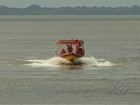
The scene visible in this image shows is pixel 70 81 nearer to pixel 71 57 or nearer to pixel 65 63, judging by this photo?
pixel 71 57

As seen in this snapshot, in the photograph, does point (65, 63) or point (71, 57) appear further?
point (65, 63)

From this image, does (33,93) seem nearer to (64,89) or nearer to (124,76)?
(64,89)

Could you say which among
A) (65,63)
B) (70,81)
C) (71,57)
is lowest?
(70,81)

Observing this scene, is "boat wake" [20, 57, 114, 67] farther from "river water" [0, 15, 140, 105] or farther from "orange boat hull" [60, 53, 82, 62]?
"orange boat hull" [60, 53, 82, 62]

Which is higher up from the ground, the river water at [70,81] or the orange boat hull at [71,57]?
the orange boat hull at [71,57]

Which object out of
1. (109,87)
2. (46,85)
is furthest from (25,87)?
(109,87)

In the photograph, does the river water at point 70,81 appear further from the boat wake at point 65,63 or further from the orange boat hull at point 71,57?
the orange boat hull at point 71,57

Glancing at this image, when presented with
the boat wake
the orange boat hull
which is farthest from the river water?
the orange boat hull

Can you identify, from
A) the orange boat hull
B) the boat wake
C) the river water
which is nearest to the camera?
the river water

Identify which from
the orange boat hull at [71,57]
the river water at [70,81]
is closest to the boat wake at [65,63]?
the river water at [70,81]

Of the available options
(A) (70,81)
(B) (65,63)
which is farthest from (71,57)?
(A) (70,81)

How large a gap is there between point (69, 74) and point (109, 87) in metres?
10.6

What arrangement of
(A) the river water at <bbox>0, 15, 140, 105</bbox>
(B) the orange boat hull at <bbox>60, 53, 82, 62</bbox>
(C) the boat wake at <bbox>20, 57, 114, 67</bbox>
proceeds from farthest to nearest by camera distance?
1. (C) the boat wake at <bbox>20, 57, 114, 67</bbox>
2. (B) the orange boat hull at <bbox>60, 53, 82, 62</bbox>
3. (A) the river water at <bbox>0, 15, 140, 105</bbox>

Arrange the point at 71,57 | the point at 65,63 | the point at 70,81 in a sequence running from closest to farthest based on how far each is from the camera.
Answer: the point at 70,81
the point at 71,57
the point at 65,63
